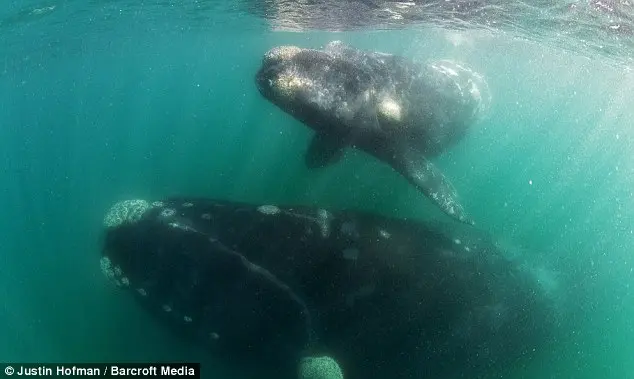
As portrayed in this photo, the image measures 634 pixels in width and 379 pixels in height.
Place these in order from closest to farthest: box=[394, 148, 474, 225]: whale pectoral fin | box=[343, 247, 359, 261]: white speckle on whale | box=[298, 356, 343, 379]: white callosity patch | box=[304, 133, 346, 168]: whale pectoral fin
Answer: box=[298, 356, 343, 379]: white callosity patch
box=[343, 247, 359, 261]: white speckle on whale
box=[394, 148, 474, 225]: whale pectoral fin
box=[304, 133, 346, 168]: whale pectoral fin

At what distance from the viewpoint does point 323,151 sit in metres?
11.4

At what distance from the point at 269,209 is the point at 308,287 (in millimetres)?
2027

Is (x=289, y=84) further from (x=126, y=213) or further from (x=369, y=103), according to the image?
(x=126, y=213)

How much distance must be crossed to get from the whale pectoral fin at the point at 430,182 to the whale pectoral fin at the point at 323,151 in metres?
1.58

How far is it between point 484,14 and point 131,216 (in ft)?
57.1

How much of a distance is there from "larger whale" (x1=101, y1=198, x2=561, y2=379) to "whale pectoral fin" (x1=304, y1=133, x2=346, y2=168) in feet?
5.71

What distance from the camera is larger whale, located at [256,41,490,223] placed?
9.72m

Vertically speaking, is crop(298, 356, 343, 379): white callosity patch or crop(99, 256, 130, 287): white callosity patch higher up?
crop(298, 356, 343, 379): white callosity patch

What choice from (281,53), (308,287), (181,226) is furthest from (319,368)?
(281,53)

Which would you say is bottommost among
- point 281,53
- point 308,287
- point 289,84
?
point 308,287

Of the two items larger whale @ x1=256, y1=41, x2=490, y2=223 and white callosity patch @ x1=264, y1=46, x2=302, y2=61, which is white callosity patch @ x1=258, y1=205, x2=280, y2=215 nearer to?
larger whale @ x1=256, y1=41, x2=490, y2=223

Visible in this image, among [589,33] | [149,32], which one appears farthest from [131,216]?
[149,32]

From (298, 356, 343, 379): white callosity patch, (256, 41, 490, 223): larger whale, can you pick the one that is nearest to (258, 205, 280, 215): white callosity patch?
(256, 41, 490, 223): larger whale

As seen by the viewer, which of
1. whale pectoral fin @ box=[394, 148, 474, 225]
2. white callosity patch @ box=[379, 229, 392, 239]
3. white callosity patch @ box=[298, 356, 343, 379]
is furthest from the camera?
whale pectoral fin @ box=[394, 148, 474, 225]
